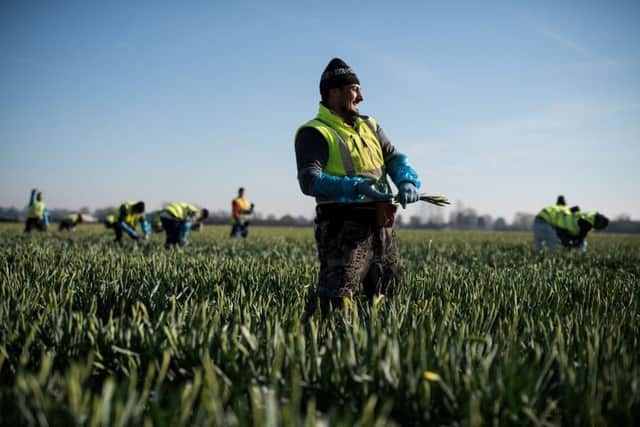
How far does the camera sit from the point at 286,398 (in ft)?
4.93

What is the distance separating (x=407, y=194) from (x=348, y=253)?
460mm

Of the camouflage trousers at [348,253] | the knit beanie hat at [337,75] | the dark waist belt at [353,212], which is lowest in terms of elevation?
the camouflage trousers at [348,253]

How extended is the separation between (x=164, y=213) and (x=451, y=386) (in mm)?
8410

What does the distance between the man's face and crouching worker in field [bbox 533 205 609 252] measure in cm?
767

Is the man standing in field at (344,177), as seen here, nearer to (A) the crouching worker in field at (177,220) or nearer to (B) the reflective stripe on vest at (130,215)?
(A) the crouching worker in field at (177,220)

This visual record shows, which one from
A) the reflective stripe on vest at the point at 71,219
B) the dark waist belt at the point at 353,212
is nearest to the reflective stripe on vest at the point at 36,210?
the reflective stripe on vest at the point at 71,219

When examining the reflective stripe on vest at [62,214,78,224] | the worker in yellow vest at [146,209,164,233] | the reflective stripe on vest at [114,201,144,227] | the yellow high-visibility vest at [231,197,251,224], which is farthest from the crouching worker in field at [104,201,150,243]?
the reflective stripe on vest at [62,214,78,224]

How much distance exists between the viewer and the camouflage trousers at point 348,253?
231 cm

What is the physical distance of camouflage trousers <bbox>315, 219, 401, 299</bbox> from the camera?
231cm

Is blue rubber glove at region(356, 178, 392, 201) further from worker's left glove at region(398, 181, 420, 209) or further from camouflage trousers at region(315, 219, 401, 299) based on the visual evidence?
camouflage trousers at region(315, 219, 401, 299)

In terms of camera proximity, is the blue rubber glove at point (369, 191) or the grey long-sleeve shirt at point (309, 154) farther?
the grey long-sleeve shirt at point (309, 154)

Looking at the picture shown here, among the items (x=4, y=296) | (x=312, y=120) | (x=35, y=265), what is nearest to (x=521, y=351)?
(x=312, y=120)

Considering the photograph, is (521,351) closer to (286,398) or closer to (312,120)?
(286,398)

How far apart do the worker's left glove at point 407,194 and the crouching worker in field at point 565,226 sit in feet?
24.9
